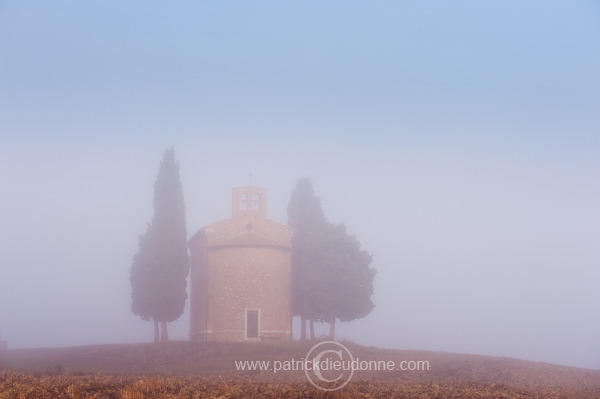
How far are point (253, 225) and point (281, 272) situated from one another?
3.68 metres

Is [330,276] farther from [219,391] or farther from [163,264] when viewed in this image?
[219,391]

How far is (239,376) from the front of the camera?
24.8 metres

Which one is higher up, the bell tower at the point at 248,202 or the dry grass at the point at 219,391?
the bell tower at the point at 248,202

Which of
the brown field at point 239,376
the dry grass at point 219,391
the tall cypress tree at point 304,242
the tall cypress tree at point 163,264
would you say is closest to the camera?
the dry grass at point 219,391

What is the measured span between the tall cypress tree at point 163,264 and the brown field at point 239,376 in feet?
13.8

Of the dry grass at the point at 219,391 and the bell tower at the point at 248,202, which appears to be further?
the bell tower at the point at 248,202

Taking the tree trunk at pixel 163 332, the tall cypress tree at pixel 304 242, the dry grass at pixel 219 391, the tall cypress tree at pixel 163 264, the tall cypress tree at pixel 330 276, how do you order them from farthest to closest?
the tall cypress tree at pixel 304 242
the tall cypress tree at pixel 330 276
the tree trunk at pixel 163 332
the tall cypress tree at pixel 163 264
the dry grass at pixel 219 391

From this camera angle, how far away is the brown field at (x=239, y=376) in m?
16.9

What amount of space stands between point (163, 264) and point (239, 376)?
17.5 metres

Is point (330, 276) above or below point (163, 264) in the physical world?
below

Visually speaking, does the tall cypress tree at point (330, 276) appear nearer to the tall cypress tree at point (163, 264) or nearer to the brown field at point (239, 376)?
the brown field at point (239, 376)

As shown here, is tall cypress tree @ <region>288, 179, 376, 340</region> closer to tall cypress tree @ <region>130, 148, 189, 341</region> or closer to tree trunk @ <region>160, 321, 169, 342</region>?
tall cypress tree @ <region>130, 148, 189, 341</region>

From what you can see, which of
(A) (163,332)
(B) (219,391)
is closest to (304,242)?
(A) (163,332)

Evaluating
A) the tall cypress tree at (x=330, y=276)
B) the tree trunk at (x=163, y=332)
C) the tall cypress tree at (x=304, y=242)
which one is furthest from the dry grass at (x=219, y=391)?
the tall cypress tree at (x=304, y=242)
